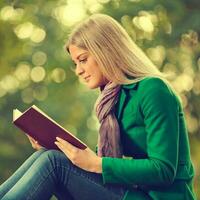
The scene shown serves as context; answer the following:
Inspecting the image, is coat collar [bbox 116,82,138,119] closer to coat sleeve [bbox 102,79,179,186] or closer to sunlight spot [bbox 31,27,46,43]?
coat sleeve [bbox 102,79,179,186]

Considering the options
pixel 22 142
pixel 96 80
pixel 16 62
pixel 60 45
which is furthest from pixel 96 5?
pixel 96 80

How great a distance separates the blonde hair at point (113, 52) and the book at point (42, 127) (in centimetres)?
30

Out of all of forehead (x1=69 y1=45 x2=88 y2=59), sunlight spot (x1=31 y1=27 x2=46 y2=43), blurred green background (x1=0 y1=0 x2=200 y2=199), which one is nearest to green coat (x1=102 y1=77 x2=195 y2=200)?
forehead (x1=69 y1=45 x2=88 y2=59)

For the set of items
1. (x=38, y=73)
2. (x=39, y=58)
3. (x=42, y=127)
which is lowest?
(x=38, y=73)

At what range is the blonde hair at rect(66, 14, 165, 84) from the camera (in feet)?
10.2

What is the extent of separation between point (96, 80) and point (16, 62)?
6.34 metres

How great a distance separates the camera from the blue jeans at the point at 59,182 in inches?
117

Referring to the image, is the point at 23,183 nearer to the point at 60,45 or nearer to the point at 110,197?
the point at 110,197

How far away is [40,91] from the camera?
A: 30.9ft

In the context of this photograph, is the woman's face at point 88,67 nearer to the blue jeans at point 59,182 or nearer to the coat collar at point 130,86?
the coat collar at point 130,86

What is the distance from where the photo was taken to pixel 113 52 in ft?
10.2

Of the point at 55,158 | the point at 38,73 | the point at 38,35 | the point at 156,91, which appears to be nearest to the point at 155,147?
the point at 156,91

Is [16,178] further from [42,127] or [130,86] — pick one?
[130,86]

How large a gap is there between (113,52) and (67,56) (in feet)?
19.9
